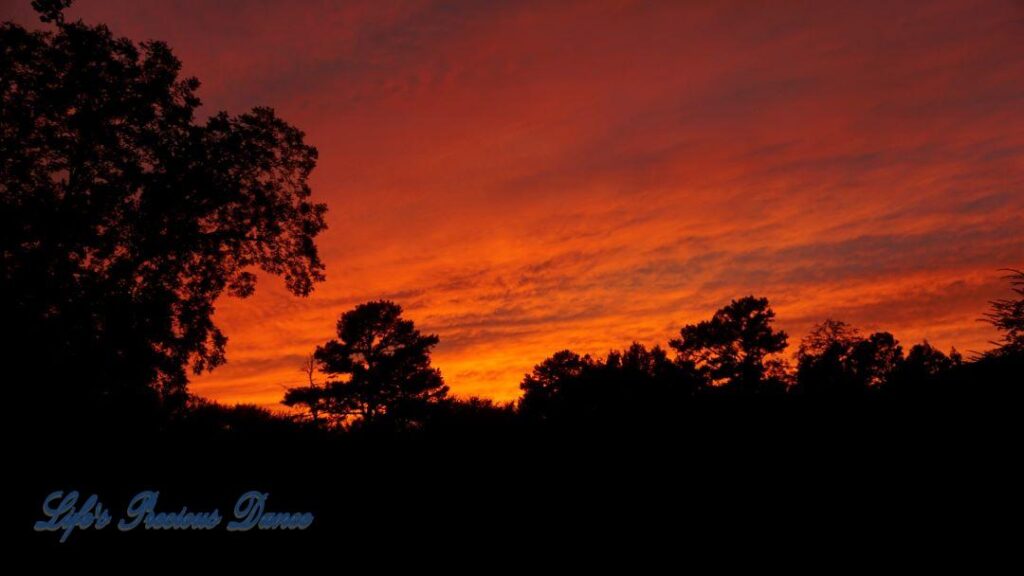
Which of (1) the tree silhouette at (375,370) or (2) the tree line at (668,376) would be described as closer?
(2) the tree line at (668,376)

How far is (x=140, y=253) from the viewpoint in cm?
1708

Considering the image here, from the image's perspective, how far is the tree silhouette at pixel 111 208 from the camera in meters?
15.1

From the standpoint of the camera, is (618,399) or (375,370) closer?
(618,399)

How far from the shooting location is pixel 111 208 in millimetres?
16578

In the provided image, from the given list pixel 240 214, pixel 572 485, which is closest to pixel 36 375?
pixel 240 214

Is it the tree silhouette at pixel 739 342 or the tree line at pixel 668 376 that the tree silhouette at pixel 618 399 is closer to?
the tree line at pixel 668 376

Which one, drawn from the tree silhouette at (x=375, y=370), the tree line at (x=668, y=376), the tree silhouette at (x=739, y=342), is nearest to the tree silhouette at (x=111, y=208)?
the tree line at (x=668, y=376)

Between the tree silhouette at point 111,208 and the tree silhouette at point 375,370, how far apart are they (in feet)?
67.0

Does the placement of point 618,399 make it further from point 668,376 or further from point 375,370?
point 375,370

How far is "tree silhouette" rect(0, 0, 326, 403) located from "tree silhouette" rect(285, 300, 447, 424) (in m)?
20.4

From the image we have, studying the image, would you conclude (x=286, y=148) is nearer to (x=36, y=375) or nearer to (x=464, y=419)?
(x=36, y=375)

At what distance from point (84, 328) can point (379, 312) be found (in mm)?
25078

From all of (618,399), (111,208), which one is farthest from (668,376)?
(111,208)

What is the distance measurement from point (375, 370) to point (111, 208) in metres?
24.3
